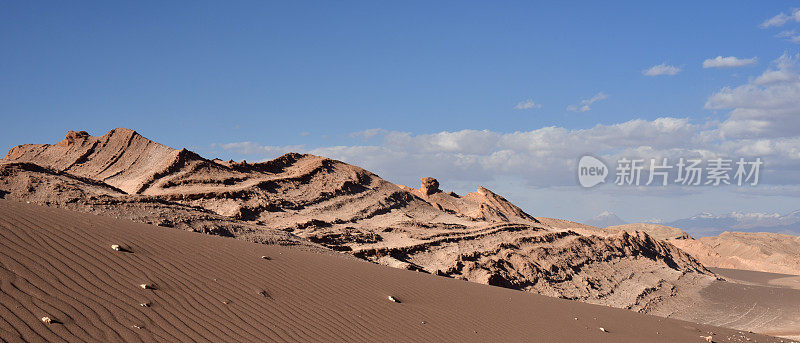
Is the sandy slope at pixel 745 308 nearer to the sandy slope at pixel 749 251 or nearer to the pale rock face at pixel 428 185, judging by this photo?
the sandy slope at pixel 749 251

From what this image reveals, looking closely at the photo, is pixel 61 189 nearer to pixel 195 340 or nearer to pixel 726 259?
pixel 195 340

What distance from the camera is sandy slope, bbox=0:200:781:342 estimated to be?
5.88 meters

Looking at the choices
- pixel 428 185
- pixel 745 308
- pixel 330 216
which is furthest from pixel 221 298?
pixel 428 185

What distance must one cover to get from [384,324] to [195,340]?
10.6ft

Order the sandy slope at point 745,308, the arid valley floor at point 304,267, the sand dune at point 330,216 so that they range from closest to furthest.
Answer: the arid valley floor at point 304,267
the sand dune at point 330,216
the sandy slope at point 745,308

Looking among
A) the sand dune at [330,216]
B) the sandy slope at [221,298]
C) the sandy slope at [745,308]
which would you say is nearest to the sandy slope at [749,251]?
the sand dune at [330,216]

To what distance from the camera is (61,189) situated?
1669 centimetres

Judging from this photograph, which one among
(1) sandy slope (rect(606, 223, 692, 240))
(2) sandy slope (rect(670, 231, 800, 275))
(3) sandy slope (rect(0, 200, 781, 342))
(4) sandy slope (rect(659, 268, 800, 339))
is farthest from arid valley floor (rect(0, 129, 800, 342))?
(1) sandy slope (rect(606, 223, 692, 240))

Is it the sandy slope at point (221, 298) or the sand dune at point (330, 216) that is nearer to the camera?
the sandy slope at point (221, 298)

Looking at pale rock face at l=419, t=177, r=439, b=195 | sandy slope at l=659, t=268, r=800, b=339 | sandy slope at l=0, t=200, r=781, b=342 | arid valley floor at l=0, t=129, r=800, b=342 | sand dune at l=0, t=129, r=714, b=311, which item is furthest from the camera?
pale rock face at l=419, t=177, r=439, b=195

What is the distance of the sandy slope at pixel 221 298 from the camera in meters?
5.88

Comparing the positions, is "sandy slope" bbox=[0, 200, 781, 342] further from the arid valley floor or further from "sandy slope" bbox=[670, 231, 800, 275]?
"sandy slope" bbox=[670, 231, 800, 275]

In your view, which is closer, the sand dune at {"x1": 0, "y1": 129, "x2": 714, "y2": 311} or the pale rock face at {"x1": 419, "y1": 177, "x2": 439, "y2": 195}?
the sand dune at {"x1": 0, "y1": 129, "x2": 714, "y2": 311}

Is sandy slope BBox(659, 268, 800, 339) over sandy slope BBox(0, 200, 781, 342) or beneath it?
beneath
